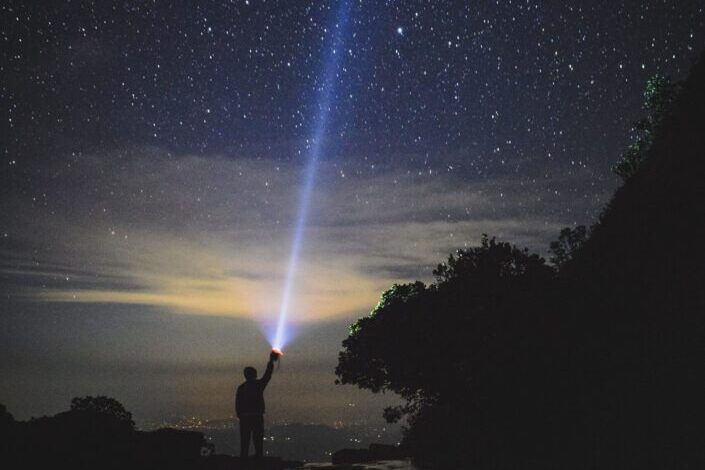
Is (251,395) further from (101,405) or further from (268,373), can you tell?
(101,405)

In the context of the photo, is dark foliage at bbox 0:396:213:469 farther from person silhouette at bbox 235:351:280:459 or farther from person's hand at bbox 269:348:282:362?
person's hand at bbox 269:348:282:362

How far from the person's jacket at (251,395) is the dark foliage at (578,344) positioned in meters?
7.11

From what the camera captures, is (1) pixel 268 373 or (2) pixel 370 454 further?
(2) pixel 370 454

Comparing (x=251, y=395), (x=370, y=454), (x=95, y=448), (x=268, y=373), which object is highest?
(x=268, y=373)

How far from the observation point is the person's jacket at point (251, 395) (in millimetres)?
9109

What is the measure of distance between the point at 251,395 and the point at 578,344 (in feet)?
35.8

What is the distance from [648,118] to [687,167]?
58.6 feet

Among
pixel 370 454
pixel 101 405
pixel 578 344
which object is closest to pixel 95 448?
pixel 578 344

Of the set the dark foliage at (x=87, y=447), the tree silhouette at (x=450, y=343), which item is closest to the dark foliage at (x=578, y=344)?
the tree silhouette at (x=450, y=343)

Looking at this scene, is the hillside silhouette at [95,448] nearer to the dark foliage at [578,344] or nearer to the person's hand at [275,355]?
the person's hand at [275,355]

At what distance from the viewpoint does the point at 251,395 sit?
9133 mm

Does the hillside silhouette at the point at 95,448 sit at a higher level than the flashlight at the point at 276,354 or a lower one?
lower

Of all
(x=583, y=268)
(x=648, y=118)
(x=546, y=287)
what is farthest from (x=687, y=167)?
(x=648, y=118)

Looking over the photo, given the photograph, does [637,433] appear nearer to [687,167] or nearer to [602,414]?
[602,414]
